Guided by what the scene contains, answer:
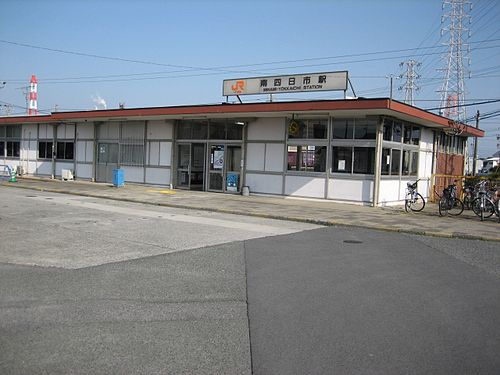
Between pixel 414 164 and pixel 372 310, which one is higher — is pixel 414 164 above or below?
above

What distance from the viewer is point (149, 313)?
5512 mm

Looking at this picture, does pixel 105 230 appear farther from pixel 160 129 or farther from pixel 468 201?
pixel 160 129

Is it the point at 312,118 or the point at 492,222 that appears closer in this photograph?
the point at 492,222

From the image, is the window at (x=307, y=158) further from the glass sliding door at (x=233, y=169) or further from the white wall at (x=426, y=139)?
the white wall at (x=426, y=139)

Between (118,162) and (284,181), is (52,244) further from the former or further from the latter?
(118,162)

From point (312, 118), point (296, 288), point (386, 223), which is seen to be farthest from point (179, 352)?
point (312, 118)

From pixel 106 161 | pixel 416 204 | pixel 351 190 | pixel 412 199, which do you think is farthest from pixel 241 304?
pixel 106 161

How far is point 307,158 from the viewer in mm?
20203

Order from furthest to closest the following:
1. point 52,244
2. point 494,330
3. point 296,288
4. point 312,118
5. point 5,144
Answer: point 5,144 < point 312,118 < point 52,244 < point 296,288 < point 494,330

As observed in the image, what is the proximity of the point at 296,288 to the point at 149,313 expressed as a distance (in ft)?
7.19

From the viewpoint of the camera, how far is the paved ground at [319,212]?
531 inches

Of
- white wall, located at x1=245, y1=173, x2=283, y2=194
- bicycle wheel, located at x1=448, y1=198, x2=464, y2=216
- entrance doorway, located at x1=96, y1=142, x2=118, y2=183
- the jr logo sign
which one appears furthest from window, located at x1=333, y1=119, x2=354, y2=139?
entrance doorway, located at x1=96, y1=142, x2=118, y2=183

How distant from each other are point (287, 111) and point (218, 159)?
5146 millimetres

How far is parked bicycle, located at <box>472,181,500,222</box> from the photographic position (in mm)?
15828
